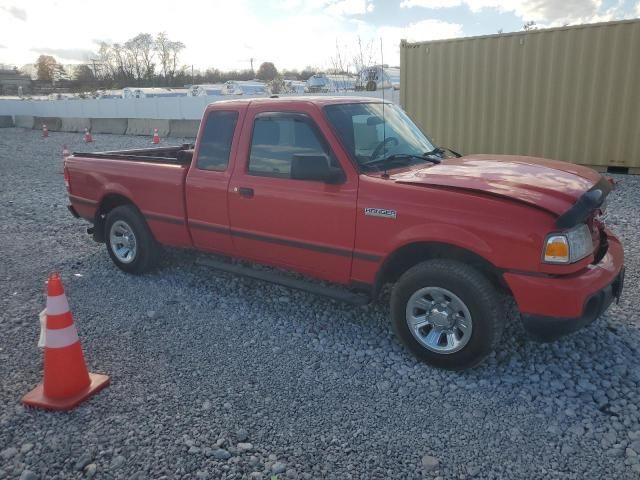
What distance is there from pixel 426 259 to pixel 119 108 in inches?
1008

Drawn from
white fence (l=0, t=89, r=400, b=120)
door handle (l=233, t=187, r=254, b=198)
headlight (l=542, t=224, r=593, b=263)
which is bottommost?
headlight (l=542, t=224, r=593, b=263)

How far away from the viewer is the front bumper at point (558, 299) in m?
3.10

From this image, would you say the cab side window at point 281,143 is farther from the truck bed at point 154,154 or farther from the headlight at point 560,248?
the headlight at point 560,248

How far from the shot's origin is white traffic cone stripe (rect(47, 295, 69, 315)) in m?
3.29

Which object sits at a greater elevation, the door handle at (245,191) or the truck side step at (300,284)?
the door handle at (245,191)

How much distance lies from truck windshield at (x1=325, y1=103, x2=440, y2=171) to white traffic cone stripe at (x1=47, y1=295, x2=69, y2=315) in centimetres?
227

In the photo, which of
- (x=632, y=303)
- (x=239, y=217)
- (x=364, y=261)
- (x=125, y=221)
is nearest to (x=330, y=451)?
(x=364, y=261)

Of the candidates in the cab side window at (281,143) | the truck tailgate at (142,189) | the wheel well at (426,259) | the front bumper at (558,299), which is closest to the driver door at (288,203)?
the cab side window at (281,143)

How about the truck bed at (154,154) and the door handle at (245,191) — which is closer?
the door handle at (245,191)

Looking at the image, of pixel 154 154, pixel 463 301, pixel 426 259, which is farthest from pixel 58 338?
pixel 154 154

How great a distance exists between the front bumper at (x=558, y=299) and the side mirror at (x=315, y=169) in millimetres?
1426

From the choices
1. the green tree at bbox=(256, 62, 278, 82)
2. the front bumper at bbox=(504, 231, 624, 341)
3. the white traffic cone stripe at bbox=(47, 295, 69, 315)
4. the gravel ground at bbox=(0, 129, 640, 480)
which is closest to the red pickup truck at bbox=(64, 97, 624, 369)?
the front bumper at bbox=(504, 231, 624, 341)

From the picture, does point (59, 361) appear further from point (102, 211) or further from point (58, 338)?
point (102, 211)

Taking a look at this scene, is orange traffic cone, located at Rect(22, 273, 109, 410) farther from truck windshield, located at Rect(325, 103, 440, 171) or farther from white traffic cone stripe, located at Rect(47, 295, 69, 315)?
truck windshield, located at Rect(325, 103, 440, 171)
